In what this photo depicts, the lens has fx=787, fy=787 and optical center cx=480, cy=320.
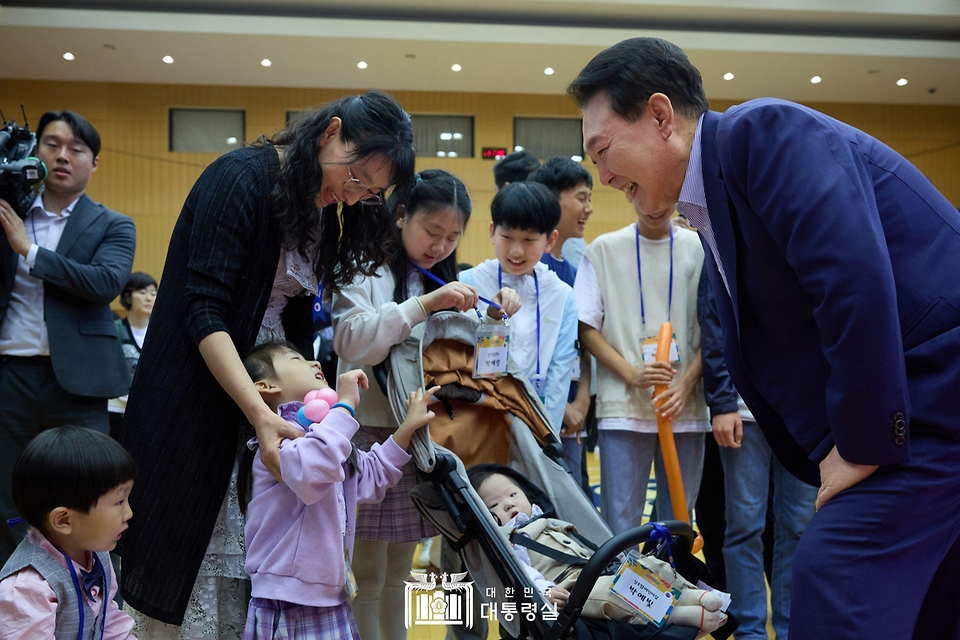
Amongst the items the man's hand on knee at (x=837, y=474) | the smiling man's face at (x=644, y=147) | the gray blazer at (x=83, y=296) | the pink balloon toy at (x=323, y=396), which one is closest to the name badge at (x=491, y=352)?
the pink balloon toy at (x=323, y=396)

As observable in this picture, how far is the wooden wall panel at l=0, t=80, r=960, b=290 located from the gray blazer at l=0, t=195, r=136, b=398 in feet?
24.7

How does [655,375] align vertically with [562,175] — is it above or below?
below

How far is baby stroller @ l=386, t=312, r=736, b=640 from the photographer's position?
5.82 feet

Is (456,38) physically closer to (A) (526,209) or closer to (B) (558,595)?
(A) (526,209)

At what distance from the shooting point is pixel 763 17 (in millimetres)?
9055

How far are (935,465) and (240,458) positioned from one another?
1426 millimetres

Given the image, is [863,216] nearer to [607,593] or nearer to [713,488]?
[607,593]

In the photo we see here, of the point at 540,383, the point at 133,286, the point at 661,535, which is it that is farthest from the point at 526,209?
the point at 133,286

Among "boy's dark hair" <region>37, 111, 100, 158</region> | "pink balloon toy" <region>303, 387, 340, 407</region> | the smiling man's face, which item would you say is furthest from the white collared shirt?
the smiling man's face

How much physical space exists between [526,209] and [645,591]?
1.43m

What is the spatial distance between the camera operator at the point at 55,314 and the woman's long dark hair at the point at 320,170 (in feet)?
4.36

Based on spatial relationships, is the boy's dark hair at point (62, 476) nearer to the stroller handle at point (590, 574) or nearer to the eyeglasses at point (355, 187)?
the eyeglasses at point (355, 187)

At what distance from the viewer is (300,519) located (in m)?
1.78

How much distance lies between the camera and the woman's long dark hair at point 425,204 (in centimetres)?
243
